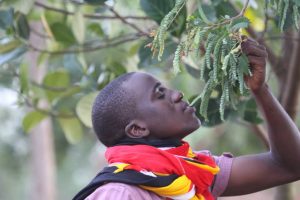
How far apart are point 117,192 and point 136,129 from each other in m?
0.21

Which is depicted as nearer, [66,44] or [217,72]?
[217,72]

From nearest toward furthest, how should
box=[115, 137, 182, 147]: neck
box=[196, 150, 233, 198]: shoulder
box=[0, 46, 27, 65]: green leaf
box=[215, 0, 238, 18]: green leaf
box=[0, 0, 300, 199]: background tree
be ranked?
box=[115, 137, 182, 147]: neck
box=[196, 150, 233, 198]: shoulder
box=[215, 0, 238, 18]: green leaf
box=[0, 0, 300, 199]: background tree
box=[0, 46, 27, 65]: green leaf

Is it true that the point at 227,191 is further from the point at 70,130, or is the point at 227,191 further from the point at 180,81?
the point at 180,81

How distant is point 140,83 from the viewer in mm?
1925

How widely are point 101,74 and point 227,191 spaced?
1037mm

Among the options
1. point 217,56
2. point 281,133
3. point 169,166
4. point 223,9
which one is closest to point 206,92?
point 217,56

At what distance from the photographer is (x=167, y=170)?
1.83 m

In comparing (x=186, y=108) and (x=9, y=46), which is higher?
(x=186, y=108)

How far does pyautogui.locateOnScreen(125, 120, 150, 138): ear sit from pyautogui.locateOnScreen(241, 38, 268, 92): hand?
1.00 feet

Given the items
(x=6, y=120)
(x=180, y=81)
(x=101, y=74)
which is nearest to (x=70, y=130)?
(x=101, y=74)

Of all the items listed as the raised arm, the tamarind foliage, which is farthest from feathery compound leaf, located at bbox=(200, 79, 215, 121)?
the raised arm

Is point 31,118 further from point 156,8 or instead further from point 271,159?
point 271,159

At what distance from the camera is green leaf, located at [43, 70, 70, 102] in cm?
305

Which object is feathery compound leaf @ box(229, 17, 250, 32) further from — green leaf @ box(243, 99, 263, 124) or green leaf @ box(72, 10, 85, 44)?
green leaf @ box(72, 10, 85, 44)
